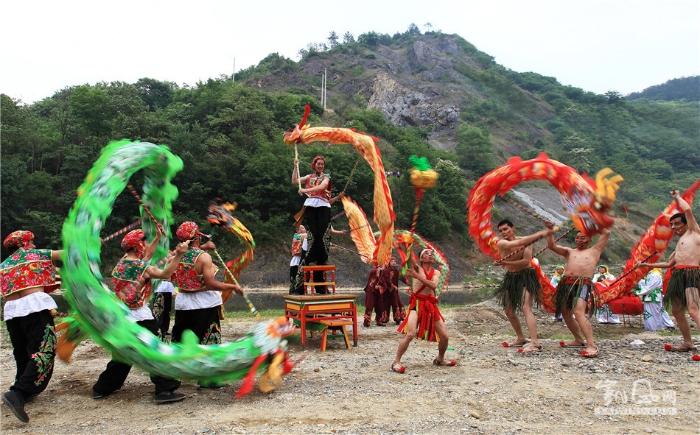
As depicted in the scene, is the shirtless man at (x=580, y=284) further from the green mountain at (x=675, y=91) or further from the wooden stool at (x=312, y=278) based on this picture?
the green mountain at (x=675, y=91)

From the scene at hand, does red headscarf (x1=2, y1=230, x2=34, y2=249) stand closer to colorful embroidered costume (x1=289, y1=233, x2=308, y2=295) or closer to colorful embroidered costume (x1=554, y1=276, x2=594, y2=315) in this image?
colorful embroidered costume (x1=289, y1=233, x2=308, y2=295)

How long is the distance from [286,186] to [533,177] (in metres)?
27.8

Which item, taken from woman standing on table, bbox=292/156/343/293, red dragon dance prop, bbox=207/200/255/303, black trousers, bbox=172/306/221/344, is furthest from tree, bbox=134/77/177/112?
black trousers, bbox=172/306/221/344

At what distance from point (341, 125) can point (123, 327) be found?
167 ft

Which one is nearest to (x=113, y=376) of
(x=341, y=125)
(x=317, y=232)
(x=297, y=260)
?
(x=317, y=232)

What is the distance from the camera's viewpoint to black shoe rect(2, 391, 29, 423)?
169 inches

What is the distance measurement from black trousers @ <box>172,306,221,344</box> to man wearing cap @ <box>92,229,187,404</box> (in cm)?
28

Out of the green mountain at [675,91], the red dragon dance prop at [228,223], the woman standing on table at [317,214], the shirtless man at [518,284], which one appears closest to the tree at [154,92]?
the red dragon dance prop at [228,223]

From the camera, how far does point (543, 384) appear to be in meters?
5.27

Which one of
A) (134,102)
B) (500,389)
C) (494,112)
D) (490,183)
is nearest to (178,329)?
(500,389)

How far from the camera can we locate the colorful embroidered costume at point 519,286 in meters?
7.20

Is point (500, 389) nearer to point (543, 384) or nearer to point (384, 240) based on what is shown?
point (543, 384)

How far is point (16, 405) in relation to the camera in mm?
4348

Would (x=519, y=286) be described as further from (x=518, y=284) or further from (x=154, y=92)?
(x=154, y=92)
